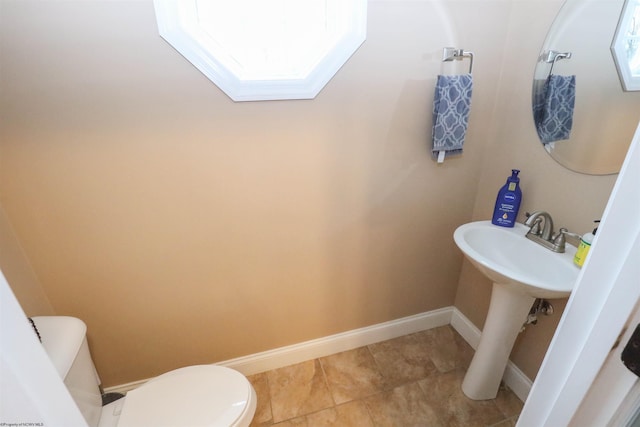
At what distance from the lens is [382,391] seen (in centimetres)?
154

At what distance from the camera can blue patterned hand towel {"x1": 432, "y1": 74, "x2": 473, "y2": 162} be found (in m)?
1.25

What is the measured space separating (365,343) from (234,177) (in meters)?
1.29

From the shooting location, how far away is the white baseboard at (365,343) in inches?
59.4

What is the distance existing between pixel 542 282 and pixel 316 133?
1.00 m

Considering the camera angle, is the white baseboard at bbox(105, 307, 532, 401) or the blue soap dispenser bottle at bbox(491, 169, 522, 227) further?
the white baseboard at bbox(105, 307, 532, 401)

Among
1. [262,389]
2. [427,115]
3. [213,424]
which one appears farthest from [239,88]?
[262,389]

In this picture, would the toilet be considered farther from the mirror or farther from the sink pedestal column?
the mirror

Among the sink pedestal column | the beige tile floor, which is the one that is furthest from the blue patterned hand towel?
the beige tile floor

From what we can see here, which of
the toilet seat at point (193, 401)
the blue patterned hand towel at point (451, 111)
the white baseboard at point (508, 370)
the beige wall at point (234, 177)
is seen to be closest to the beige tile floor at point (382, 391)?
the white baseboard at point (508, 370)

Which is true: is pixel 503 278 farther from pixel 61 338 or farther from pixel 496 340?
pixel 61 338

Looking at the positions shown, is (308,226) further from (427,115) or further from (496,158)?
(496,158)

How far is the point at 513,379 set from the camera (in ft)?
4.97

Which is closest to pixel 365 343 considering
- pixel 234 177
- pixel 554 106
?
pixel 234 177

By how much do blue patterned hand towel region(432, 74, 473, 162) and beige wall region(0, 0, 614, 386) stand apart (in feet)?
0.26
